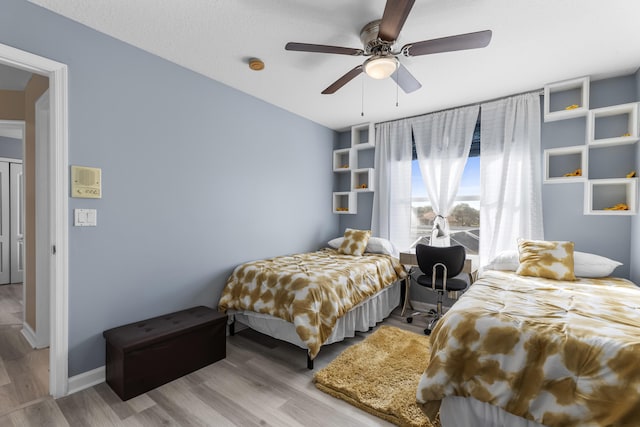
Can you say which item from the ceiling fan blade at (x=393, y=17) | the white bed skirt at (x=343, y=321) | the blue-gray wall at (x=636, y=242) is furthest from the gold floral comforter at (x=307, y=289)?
the blue-gray wall at (x=636, y=242)

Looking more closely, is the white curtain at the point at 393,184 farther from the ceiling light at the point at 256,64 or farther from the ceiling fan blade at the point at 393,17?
the ceiling fan blade at the point at 393,17

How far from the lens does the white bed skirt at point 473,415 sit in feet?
4.48

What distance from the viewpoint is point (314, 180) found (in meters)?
4.22

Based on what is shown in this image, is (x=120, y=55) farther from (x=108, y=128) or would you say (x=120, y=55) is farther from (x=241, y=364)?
(x=241, y=364)

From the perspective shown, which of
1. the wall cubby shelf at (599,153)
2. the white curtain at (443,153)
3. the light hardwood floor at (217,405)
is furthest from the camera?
the white curtain at (443,153)

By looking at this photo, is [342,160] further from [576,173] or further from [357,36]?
[576,173]

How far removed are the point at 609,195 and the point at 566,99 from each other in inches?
41.9

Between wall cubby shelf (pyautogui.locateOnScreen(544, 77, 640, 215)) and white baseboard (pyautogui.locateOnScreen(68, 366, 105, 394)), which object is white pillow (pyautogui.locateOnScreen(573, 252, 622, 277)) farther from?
white baseboard (pyautogui.locateOnScreen(68, 366, 105, 394))

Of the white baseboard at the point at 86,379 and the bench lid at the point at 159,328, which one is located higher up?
the bench lid at the point at 159,328

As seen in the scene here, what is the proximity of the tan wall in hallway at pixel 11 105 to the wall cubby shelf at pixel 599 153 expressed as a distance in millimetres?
5353

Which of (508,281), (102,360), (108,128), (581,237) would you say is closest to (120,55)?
(108,128)

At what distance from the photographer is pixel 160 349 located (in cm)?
205

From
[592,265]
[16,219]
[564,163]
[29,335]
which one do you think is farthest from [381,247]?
[16,219]

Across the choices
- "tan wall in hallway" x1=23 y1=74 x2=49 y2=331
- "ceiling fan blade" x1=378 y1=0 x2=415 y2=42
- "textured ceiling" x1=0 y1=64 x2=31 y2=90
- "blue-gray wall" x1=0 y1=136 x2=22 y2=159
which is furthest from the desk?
"blue-gray wall" x1=0 y1=136 x2=22 y2=159
